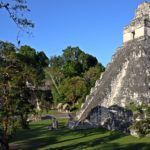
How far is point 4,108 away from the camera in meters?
17.8

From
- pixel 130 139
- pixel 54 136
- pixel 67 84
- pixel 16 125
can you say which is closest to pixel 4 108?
pixel 16 125

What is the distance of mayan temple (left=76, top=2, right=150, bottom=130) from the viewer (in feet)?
85.5

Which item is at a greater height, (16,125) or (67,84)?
(67,84)

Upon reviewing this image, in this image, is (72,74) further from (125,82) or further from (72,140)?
(72,140)

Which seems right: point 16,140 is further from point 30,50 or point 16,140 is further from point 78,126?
point 30,50

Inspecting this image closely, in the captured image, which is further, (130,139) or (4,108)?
(130,139)

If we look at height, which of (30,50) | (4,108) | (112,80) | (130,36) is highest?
(30,50)

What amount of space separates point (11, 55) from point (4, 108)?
252cm

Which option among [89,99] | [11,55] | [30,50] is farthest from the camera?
[30,50]

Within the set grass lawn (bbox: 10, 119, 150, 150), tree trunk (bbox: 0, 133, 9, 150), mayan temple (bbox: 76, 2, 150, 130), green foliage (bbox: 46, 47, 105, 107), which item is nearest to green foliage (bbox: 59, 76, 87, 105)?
green foliage (bbox: 46, 47, 105, 107)

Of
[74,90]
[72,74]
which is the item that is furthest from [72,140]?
[72,74]

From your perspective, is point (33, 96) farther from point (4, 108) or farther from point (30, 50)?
point (30, 50)

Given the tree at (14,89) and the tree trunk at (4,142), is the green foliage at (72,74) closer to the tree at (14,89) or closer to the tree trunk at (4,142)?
the tree at (14,89)

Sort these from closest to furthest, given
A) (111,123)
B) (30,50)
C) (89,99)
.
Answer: (111,123) < (89,99) < (30,50)
